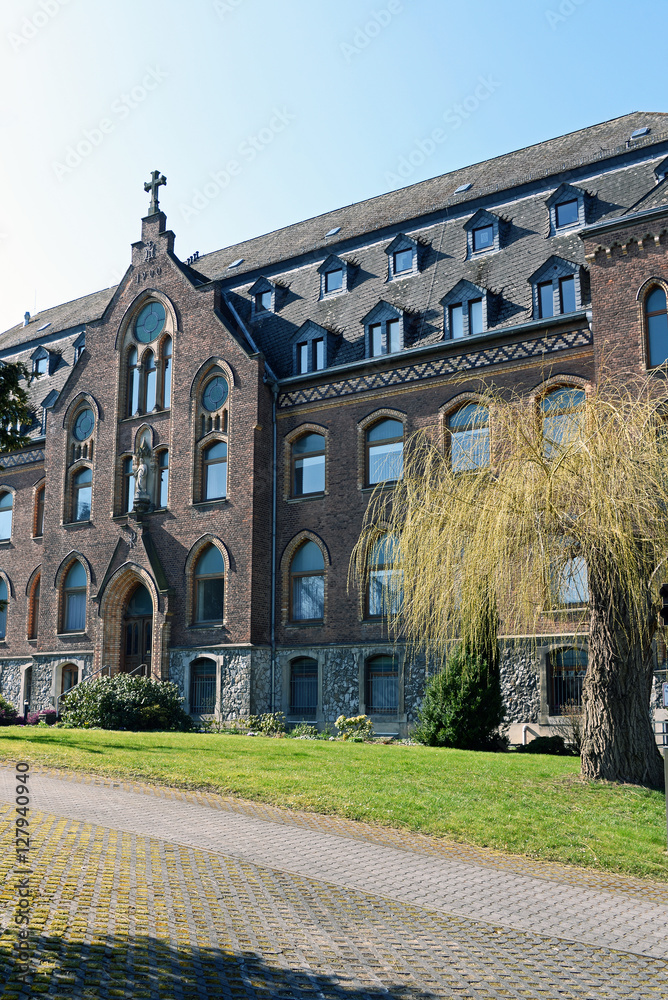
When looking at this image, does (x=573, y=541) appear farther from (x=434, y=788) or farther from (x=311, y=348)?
(x=311, y=348)

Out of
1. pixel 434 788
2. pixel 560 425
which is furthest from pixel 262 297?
pixel 434 788

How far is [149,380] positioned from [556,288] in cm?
1389

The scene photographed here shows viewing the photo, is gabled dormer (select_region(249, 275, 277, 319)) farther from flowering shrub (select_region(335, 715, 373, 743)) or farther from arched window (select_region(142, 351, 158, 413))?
flowering shrub (select_region(335, 715, 373, 743))

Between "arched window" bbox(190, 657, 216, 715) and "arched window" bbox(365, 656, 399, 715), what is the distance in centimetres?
477

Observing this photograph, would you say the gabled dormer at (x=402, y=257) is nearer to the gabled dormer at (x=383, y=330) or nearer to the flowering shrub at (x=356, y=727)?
the gabled dormer at (x=383, y=330)

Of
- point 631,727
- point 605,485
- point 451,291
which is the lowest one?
point 631,727

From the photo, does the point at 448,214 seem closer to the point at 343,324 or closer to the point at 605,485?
the point at 343,324

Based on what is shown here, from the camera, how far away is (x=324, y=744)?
19.4 meters

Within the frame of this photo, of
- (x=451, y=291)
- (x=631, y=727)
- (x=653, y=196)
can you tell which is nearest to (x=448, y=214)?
(x=451, y=291)

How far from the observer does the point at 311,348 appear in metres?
28.0

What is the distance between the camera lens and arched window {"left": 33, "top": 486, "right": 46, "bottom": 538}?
3400cm

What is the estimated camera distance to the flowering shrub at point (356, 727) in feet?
75.6

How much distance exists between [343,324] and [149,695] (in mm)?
12281

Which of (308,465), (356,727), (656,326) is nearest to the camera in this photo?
(656,326)
